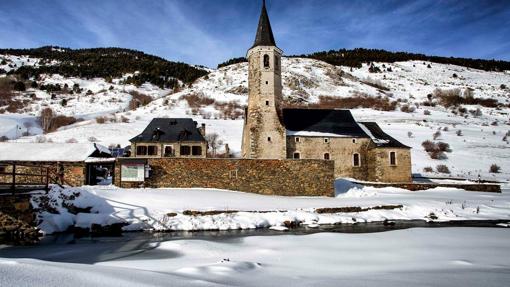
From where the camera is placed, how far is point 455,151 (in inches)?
1935

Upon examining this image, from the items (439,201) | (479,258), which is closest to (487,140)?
(439,201)

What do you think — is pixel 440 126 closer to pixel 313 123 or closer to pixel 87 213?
pixel 313 123

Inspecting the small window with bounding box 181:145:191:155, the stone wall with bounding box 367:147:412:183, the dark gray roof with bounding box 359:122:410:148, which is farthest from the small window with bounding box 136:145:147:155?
the dark gray roof with bounding box 359:122:410:148

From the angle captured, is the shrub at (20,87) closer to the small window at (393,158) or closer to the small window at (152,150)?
the small window at (152,150)

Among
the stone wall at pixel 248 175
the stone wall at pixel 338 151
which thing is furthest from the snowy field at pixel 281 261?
the stone wall at pixel 338 151

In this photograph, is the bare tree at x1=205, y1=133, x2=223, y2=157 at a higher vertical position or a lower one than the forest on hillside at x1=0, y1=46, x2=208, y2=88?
lower

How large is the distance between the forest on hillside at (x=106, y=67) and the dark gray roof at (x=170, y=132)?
298 feet

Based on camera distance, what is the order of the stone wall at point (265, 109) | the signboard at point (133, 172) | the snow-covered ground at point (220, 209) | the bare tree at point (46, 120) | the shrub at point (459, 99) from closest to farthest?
the snow-covered ground at point (220, 209), the signboard at point (133, 172), the stone wall at point (265, 109), the bare tree at point (46, 120), the shrub at point (459, 99)

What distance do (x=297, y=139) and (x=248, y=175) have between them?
11.8 metres

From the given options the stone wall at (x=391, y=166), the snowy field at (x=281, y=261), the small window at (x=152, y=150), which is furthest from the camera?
the small window at (x=152, y=150)

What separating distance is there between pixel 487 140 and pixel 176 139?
46.8m

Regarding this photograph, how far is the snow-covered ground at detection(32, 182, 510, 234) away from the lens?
1555 centimetres

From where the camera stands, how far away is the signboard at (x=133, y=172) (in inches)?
910

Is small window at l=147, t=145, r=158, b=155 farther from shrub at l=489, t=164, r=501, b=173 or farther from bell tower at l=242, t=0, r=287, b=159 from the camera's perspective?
shrub at l=489, t=164, r=501, b=173
